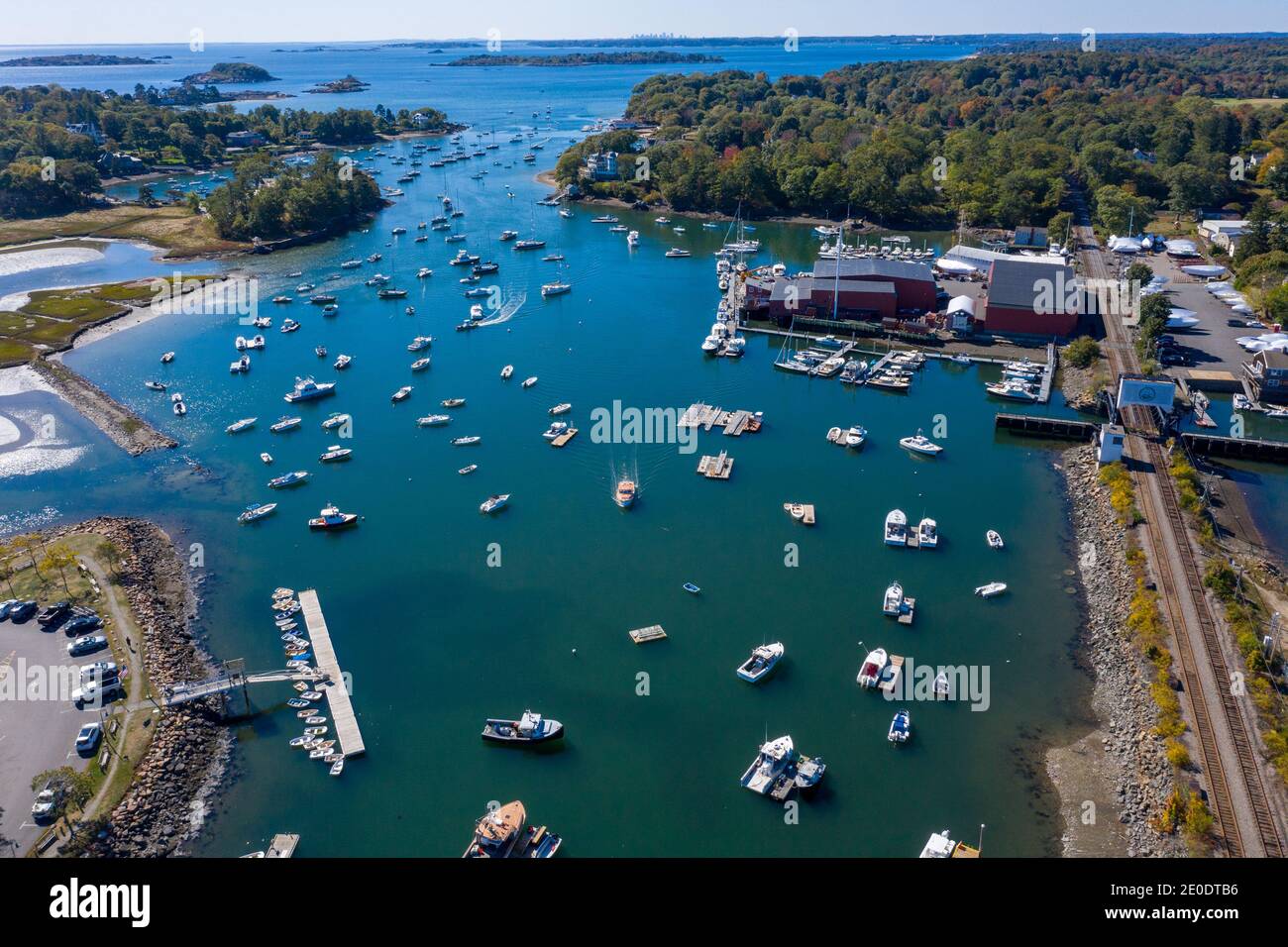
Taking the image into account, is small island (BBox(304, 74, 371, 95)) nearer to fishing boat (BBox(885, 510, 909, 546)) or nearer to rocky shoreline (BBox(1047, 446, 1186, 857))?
fishing boat (BBox(885, 510, 909, 546))

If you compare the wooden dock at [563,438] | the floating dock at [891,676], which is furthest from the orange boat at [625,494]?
the floating dock at [891,676]

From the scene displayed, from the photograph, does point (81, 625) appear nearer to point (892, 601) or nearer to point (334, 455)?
point (334, 455)

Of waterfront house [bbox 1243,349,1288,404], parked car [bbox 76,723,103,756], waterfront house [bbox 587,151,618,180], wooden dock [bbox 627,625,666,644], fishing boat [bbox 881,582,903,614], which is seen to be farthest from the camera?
waterfront house [bbox 587,151,618,180]

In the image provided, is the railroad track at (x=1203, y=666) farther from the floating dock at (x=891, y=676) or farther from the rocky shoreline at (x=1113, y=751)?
the floating dock at (x=891, y=676)

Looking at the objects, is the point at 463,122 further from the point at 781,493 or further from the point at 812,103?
the point at 781,493

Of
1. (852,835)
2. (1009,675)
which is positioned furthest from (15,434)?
(1009,675)

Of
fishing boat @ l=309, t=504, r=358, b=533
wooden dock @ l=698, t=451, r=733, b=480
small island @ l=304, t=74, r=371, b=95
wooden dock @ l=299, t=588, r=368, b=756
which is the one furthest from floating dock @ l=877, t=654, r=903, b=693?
small island @ l=304, t=74, r=371, b=95
